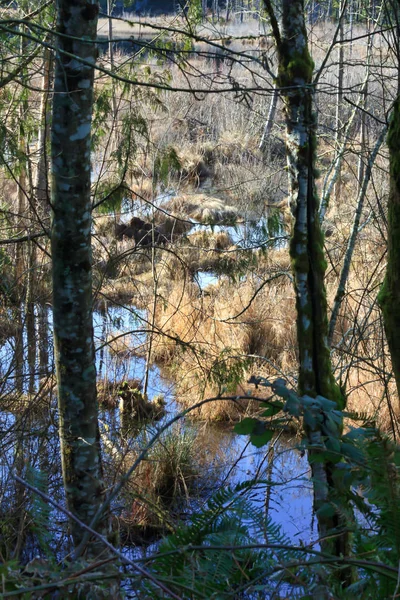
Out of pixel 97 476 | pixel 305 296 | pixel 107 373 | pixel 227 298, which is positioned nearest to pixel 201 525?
pixel 97 476

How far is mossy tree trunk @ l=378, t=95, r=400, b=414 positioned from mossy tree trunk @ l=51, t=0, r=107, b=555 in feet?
4.58

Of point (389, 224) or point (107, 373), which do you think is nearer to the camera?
point (389, 224)

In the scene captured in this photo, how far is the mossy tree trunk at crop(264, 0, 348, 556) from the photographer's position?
3.26 metres

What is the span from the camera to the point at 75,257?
2.94 meters

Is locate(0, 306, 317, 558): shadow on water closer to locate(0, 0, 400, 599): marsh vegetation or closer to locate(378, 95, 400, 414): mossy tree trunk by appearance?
locate(0, 0, 400, 599): marsh vegetation

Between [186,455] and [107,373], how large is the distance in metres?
1.65

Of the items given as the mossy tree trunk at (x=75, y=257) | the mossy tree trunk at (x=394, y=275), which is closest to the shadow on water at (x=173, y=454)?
the mossy tree trunk at (x=75, y=257)

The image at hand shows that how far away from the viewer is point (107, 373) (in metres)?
7.48

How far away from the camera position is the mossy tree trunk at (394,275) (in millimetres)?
1920

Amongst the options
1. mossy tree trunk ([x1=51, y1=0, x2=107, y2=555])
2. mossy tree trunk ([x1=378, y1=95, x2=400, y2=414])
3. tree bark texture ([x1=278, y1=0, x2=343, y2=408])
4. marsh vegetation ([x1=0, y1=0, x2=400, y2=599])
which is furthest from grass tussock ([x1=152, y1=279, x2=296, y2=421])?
mossy tree trunk ([x1=378, y1=95, x2=400, y2=414])

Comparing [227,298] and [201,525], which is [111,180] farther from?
[201,525]

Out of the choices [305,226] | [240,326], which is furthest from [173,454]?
[305,226]

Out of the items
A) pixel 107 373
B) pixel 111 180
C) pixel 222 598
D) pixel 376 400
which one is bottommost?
pixel 222 598

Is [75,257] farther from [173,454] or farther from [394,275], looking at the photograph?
[173,454]
